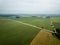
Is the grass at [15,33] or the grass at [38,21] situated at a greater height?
the grass at [38,21]

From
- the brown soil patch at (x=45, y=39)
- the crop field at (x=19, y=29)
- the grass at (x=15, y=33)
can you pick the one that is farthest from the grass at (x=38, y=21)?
the brown soil patch at (x=45, y=39)

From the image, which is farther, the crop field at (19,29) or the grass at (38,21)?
the grass at (38,21)

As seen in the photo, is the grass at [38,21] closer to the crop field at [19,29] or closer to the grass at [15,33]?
the crop field at [19,29]

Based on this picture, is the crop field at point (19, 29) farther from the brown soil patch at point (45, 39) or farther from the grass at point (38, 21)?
the brown soil patch at point (45, 39)

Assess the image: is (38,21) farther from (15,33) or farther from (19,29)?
(15,33)

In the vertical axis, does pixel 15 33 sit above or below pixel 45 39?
above

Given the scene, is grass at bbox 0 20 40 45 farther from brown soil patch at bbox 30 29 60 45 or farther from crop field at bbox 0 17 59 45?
brown soil patch at bbox 30 29 60 45

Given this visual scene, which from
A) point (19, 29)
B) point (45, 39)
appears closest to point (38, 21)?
point (19, 29)
